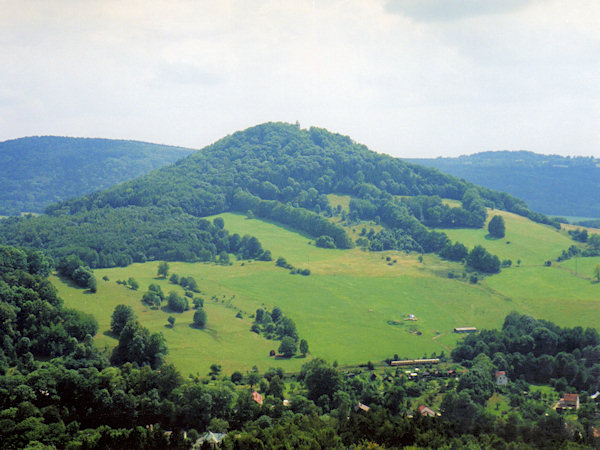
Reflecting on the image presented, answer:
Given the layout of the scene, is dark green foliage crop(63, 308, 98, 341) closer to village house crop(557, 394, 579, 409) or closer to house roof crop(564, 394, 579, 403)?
village house crop(557, 394, 579, 409)

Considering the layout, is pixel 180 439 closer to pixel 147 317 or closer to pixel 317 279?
pixel 147 317

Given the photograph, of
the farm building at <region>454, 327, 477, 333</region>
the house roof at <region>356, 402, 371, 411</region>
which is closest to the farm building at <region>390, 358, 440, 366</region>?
the farm building at <region>454, 327, 477, 333</region>

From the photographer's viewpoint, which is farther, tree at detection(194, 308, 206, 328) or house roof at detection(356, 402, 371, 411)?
tree at detection(194, 308, 206, 328)

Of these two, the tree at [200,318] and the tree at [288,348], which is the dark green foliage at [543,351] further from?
the tree at [200,318]

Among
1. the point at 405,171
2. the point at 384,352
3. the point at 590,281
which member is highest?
the point at 405,171

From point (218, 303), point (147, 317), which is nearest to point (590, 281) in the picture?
point (218, 303)

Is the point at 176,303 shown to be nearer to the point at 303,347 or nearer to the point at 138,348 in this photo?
the point at 303,347

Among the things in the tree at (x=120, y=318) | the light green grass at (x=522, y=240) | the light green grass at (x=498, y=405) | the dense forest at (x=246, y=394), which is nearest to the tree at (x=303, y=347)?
the dense forest at (x=246, y=394)
